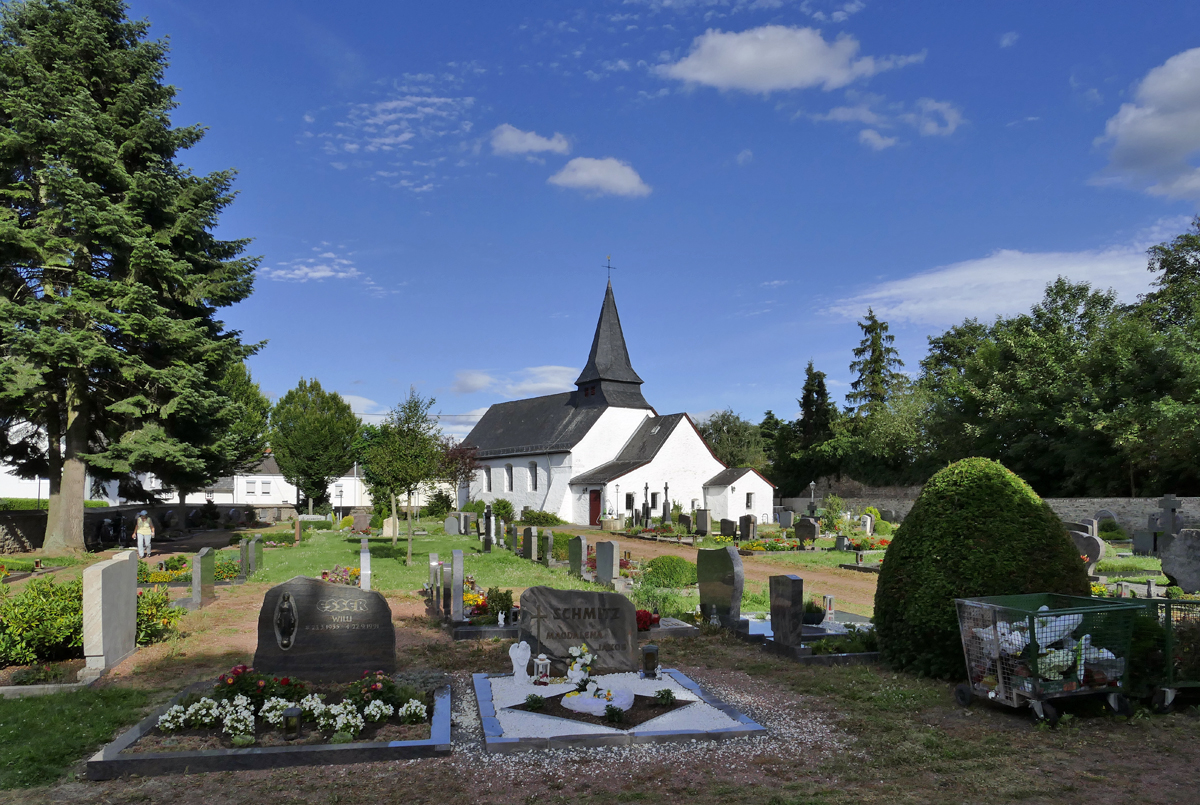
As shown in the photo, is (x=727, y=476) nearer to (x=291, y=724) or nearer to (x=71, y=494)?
(x=71, y=494)

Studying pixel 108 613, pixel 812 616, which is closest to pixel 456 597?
pixel 108 613

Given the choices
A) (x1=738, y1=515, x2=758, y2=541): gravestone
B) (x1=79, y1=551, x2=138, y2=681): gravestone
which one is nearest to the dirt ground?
(x1=79, y1=551, x2=138, y2=681): gravestone

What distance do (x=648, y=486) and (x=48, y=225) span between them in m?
29.0

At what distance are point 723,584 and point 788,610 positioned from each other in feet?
6.26

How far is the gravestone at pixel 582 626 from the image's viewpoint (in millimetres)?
8812

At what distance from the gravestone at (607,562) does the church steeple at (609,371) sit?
97.5ft

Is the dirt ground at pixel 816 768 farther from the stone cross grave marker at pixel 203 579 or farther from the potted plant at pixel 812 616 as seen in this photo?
the stone cross grave marker at pixel 203 579

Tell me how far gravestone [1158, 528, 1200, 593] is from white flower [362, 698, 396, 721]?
990 cm

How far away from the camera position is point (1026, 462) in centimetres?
3731

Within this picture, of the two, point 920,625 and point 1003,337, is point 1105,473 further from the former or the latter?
point 920,625

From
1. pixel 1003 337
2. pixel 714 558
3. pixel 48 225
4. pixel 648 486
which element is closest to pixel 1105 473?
pixel 1003 337

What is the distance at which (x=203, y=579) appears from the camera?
14570mm

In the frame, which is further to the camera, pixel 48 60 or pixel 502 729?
pixel 48 60

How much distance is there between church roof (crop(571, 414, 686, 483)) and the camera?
4241 cm
